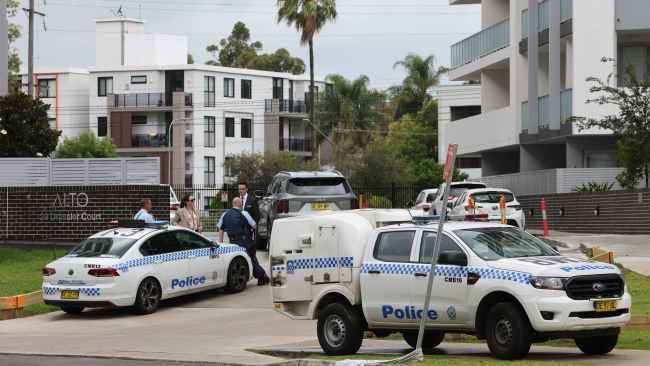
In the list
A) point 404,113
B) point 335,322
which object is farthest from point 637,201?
point 404,113

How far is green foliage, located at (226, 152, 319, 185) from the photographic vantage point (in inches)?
3063

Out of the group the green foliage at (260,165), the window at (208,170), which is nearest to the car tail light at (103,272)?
the green foliage at (260,165)

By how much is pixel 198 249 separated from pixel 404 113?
254 ft

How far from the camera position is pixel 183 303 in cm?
2522

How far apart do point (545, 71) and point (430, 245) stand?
32.9 m

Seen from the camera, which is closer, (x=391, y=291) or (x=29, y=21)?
(x=391, y=291)

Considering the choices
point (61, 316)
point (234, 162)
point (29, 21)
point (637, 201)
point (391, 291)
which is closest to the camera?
point (391, 291)

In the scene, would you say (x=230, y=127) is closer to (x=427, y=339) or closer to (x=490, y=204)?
(x=490, y=204)

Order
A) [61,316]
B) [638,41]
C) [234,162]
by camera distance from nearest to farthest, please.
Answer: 1. [61,316]
2. [638,41]
3. [234,162]

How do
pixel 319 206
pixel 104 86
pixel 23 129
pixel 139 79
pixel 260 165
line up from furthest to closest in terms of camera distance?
pixel 104 86, pixel 139 79, pixel 260 165, pixel 23 129, pixel 319 206

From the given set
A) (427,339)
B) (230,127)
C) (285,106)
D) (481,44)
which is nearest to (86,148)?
(230,127)

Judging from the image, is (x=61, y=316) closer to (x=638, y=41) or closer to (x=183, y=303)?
(x=183, y=303)

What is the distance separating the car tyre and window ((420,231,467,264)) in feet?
4.04

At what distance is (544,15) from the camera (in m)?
46.1
